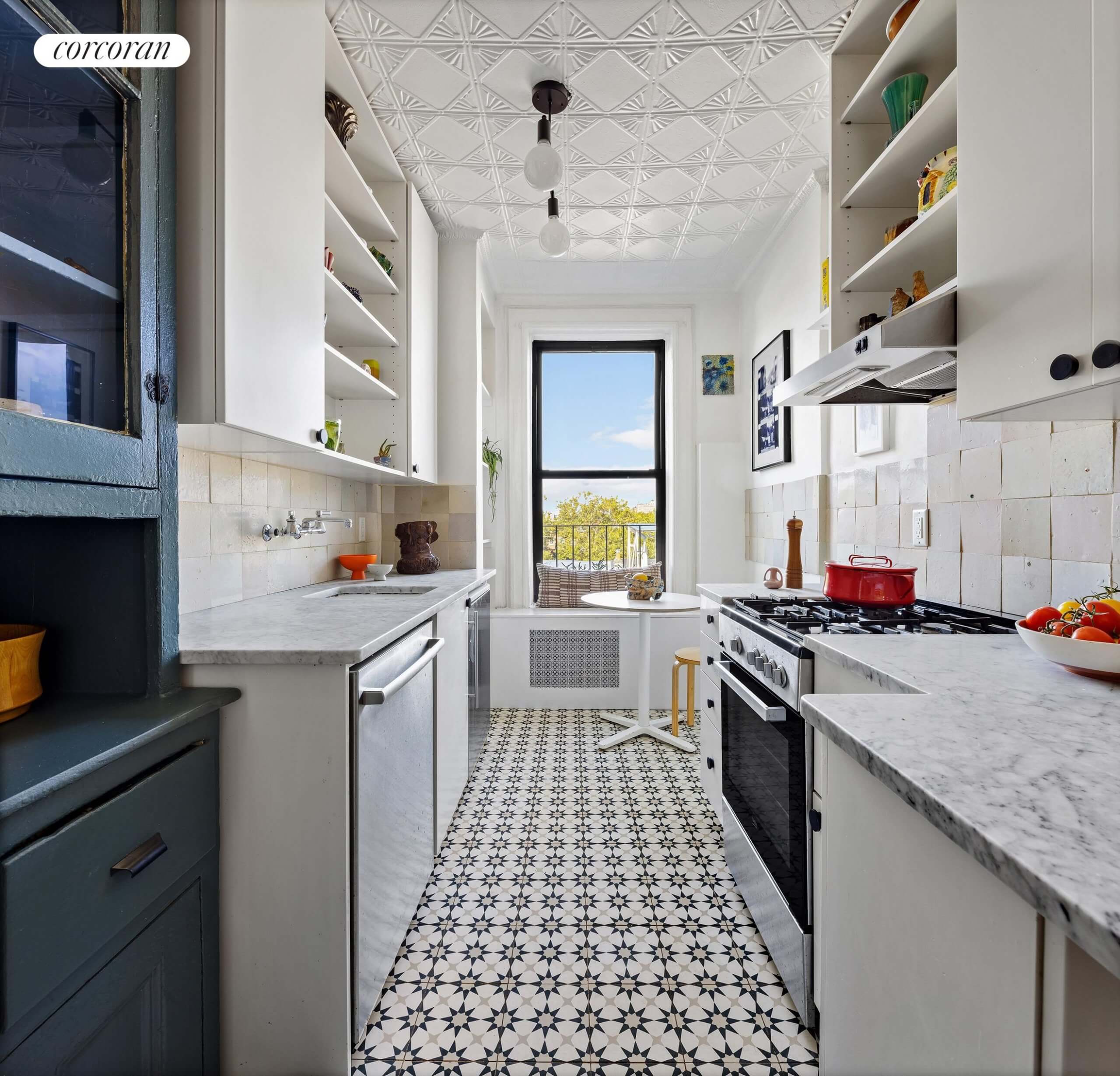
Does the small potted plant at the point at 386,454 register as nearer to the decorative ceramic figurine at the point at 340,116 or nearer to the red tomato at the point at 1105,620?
the decorative ceramic figurine at the point at 340,116

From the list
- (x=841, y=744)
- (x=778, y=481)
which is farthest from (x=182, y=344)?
(x=778, y=481)

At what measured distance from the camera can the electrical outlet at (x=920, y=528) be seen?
75.9 inches

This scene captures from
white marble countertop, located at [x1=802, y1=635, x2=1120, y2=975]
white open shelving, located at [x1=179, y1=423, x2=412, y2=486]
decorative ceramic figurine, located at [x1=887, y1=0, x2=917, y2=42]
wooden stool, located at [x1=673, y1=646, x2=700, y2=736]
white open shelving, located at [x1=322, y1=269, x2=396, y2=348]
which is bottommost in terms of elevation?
wooden stool, located at [x1=673, y1=646, x2=700, y2=736]

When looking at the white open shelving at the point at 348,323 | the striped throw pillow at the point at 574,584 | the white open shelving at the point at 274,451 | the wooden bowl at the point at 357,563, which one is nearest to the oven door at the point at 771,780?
the white open shelving at the point at 274,451

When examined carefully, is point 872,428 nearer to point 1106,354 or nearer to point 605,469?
point 1106,354

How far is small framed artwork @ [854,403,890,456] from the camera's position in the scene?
2178mm

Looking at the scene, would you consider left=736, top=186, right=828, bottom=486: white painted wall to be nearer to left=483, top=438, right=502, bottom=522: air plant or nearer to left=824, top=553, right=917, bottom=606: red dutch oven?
left=824, top=553, right=917, bottom=606: red dutch oven

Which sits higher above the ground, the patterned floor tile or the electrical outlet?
the electrical outlet

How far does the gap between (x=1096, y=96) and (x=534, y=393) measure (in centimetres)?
348

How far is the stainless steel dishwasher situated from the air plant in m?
2.17

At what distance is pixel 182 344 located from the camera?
1197 millimetres

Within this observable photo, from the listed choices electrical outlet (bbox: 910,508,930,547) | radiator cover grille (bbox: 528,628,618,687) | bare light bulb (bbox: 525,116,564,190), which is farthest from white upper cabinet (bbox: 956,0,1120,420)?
radiator cover grille (bbox: 528,628,618,687)

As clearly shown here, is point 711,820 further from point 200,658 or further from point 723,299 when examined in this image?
point 723,299

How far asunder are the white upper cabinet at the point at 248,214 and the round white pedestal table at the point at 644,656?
177 centimetres
